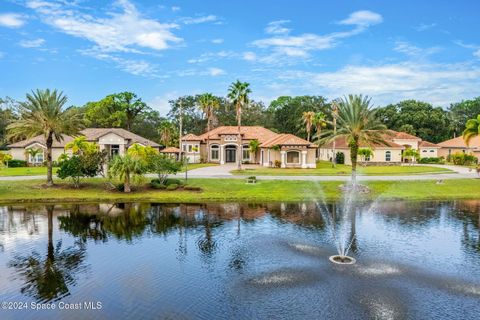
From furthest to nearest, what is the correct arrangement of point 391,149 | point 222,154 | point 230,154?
point 230,154
point 222,154
point 391,149

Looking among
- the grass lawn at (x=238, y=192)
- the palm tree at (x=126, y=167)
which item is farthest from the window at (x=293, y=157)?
the palm tree at (x=126, y=167)

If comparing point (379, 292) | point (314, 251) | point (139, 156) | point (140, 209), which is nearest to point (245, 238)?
point (314, 251)

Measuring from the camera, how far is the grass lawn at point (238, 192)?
3378cm

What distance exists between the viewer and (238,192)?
35938 mm

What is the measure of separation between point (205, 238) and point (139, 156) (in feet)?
57.9

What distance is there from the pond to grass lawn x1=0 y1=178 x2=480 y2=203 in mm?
6347

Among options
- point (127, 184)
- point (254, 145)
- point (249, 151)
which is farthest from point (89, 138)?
point (127, 184)

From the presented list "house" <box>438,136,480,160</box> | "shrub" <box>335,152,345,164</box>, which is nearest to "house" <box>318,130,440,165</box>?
"shrub" <box>335,152,345,164</box>

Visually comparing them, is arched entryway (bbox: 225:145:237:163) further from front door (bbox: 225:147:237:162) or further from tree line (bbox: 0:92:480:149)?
tree line (bbox: 0:92:480:149)

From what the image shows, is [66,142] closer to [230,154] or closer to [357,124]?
[230,154]

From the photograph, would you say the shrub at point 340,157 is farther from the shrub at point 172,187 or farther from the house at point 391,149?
the shrub at point 172,187

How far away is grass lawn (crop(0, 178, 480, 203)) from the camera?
111ft

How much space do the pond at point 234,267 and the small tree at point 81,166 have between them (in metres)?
9.27

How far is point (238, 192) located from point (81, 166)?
14.1m
